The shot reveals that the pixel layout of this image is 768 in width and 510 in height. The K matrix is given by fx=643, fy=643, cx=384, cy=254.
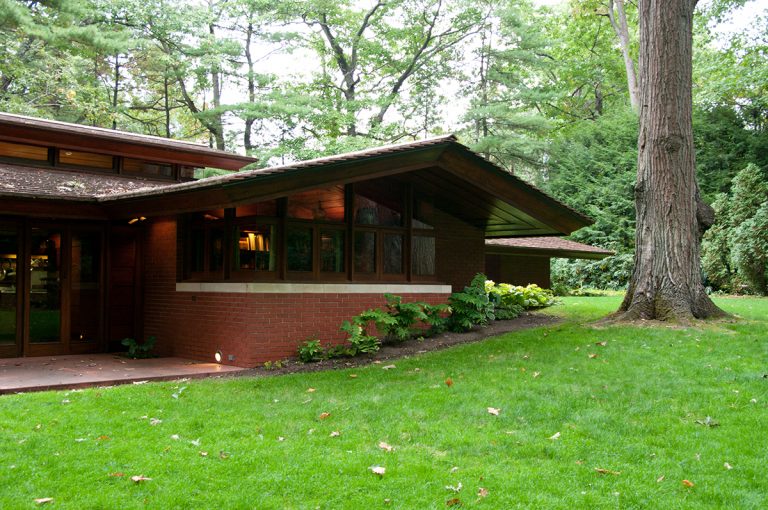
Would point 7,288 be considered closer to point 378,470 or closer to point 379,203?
point 379,203

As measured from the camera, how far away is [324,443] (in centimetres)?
541

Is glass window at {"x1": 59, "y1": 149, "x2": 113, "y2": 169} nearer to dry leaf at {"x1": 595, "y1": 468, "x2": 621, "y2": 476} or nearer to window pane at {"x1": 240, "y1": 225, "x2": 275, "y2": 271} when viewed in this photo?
window pane at {"x1": 240, "y1": 225, "x2": 275, "y2": 271}

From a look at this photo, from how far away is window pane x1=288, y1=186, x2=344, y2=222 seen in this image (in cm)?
980

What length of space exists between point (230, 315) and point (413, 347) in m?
2.96

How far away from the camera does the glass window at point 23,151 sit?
1196 cm

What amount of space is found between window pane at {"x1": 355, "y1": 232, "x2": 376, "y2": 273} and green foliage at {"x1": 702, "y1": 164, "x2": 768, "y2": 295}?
1436 cm

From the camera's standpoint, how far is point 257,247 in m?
9.50

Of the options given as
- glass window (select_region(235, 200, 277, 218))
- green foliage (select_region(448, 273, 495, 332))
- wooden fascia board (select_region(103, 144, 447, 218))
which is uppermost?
wooden fascia board (select_region(103, 144, 447, 218))

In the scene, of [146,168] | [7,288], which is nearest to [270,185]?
[7,288]

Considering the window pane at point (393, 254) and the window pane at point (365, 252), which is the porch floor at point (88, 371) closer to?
the window pane at point (365, 252)

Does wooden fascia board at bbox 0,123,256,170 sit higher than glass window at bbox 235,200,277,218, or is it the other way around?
wooden fascia board at bbox 0,123,256,170

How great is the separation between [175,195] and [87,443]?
4.54m

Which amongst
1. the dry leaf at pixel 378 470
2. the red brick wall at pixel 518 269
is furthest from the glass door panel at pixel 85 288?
the red brick wall at pixel 518 269

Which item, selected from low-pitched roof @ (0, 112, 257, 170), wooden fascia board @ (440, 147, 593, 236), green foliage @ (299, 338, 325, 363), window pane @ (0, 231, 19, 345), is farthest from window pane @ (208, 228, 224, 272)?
low-pitched roof @ (0, 112, 257, 170)
